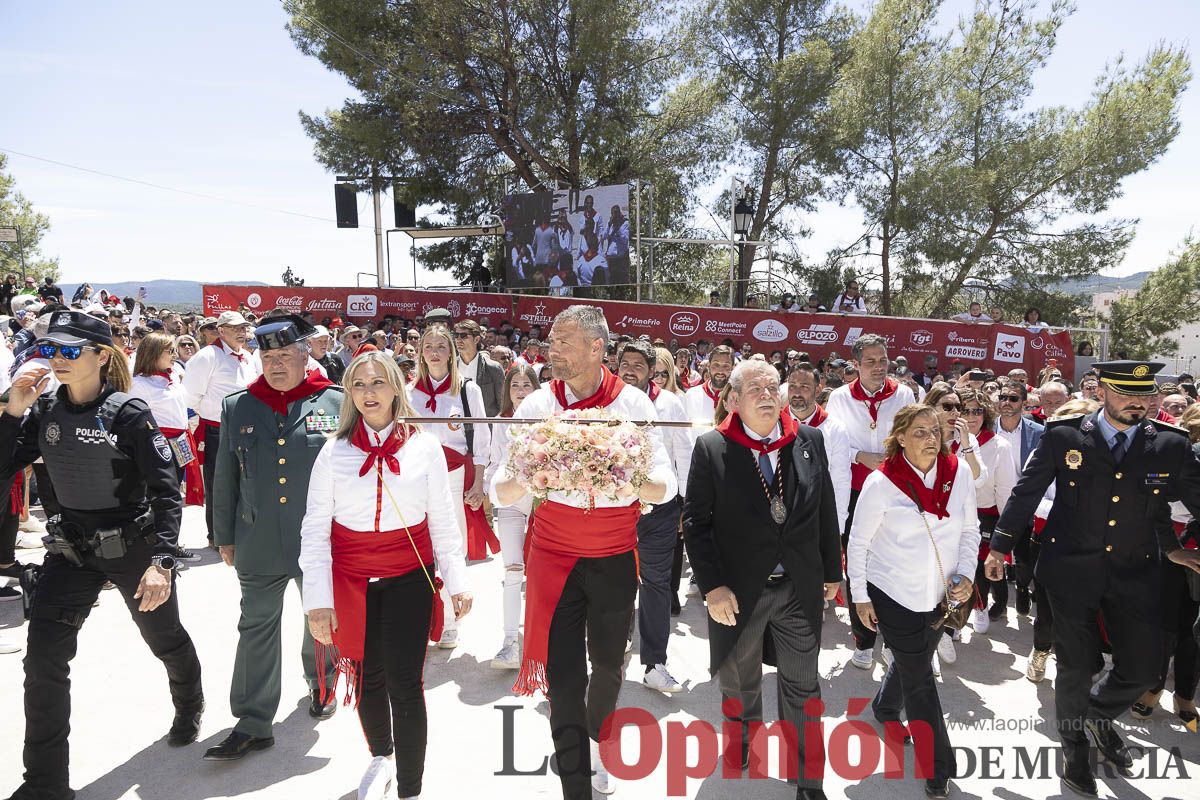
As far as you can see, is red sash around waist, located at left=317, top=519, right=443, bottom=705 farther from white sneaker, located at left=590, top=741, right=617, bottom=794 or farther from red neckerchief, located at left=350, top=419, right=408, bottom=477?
white sneaker, located at left=590, top=741, right=617, bottom=794

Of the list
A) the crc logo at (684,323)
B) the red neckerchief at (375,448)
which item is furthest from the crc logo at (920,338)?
the red neckerchief at (375,448)

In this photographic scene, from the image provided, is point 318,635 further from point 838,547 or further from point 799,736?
point 838,547

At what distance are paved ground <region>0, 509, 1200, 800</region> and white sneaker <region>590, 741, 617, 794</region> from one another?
72 millimetres

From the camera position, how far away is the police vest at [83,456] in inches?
137

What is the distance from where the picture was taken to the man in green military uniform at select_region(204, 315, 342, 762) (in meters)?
3.73

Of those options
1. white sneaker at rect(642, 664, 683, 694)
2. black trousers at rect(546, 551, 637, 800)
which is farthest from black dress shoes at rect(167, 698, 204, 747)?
white sneaker at rect(642, 664, 683, 694)

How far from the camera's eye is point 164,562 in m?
3.53

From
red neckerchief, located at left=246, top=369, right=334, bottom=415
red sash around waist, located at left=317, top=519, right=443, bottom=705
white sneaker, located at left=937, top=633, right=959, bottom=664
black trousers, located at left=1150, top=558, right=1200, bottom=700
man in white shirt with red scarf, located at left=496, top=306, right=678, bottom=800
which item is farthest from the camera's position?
white sneaker, located at left=937, top=633, right=959, bottom=664

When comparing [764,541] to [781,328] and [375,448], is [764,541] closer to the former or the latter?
[375,448]

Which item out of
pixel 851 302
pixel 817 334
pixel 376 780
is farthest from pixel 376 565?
pixel 851 302

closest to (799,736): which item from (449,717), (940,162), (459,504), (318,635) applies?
(449,717)

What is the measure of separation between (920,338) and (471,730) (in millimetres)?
12643

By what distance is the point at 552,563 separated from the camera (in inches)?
132

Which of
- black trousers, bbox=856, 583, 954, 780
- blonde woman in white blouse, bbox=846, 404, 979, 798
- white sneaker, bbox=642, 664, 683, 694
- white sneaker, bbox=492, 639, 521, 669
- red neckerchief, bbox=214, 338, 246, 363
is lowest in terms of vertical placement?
white sneaker, bbox=642, 664, 683, 694
